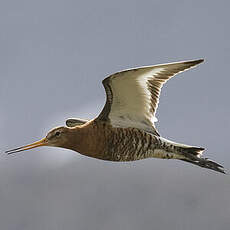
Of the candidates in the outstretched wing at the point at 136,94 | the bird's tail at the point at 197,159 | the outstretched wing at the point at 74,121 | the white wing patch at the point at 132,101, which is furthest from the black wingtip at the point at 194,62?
the outstretched wing at the point at 74,121

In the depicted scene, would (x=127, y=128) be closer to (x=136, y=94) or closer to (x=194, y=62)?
(x=136, y=94)

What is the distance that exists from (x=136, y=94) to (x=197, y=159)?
180cm

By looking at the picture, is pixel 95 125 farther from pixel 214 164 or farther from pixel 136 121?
pixel 214 164

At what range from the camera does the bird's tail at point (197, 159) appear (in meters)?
14.5

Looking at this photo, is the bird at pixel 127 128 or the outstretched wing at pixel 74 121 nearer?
the bird at pixel 127 128

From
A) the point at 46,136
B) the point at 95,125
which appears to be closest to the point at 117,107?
the point at 95,125

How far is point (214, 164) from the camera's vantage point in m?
14.8

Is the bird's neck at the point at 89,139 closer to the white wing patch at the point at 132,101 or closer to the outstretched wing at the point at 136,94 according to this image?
the outstretched wing at the point at 136,94

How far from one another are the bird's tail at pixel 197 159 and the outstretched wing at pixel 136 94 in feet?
2.43

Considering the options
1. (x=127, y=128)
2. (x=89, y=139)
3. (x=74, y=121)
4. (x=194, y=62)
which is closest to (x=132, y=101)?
(x=127, y=128)

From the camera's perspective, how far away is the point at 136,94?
45.5 feet

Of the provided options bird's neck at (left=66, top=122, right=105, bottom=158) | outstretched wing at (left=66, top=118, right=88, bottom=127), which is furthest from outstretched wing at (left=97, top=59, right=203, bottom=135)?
outstretched wing at (left=66, top=118, right=88, bottom=127)

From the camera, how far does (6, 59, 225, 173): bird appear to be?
1362 centimetres

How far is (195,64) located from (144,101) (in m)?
1.41
